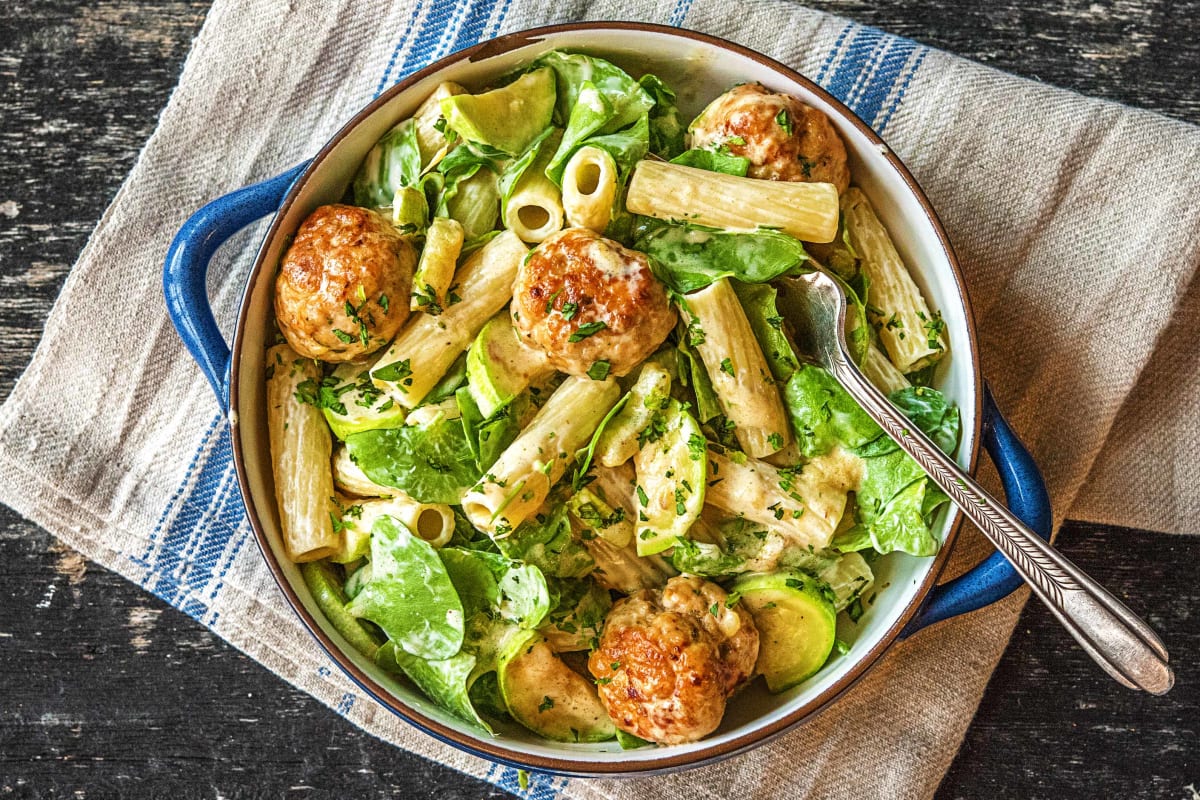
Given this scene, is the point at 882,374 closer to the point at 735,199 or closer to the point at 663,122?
the point at 735,199

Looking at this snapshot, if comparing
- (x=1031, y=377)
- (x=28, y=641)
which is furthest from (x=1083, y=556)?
(x=28, y=641)

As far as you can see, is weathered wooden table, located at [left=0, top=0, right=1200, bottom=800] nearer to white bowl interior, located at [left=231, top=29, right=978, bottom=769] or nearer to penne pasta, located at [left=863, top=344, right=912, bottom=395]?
white bowl interior, located at [left=231, top=29, right=978, bottom=769]

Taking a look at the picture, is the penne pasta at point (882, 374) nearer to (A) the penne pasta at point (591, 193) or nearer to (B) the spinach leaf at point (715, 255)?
(B) the spinach leaf at point (715, 255)

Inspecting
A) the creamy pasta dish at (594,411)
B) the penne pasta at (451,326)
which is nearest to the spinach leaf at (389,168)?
the creamy pasta dish at (594,411)

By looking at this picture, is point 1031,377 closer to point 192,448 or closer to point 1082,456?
point 1082,456

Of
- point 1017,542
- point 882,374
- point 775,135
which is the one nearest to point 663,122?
point 775,135

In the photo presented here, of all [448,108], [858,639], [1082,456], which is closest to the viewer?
[448,108]

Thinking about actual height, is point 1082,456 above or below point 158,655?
above
